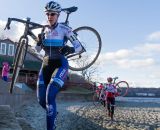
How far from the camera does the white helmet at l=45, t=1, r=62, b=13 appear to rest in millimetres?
7160

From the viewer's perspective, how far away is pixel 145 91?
83062 mm

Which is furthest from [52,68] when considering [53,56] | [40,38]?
[40,38]

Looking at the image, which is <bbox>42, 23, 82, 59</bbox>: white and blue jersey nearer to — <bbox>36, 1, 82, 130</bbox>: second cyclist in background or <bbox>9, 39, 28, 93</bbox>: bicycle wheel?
<bbox>36, 1, 82, 130</bbox>: second cyclist in background

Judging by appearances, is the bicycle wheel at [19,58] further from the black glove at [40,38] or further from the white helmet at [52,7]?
the white helmet at [52,7]

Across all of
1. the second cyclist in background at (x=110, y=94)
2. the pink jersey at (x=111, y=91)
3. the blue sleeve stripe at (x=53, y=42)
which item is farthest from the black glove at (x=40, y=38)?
the pink jersey at (x=111, y=91)

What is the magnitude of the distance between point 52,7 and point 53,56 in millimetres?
824

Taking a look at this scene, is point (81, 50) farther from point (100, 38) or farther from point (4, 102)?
point (4, 102)

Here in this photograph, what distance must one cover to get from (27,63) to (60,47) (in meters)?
49.4

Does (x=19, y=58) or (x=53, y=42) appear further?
(x=19, y=58)

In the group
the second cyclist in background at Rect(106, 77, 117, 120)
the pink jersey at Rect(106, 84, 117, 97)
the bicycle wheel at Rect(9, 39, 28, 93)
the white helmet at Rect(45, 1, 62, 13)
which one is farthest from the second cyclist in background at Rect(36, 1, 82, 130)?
the pink jersey at Rect(106, 84, 117, 97)

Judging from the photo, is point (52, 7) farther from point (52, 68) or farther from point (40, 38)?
point (52, 68)

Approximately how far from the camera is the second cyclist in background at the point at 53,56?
698 centimetres

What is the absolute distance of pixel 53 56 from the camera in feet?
23.8

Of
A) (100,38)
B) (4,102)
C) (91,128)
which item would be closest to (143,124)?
(91,128)
